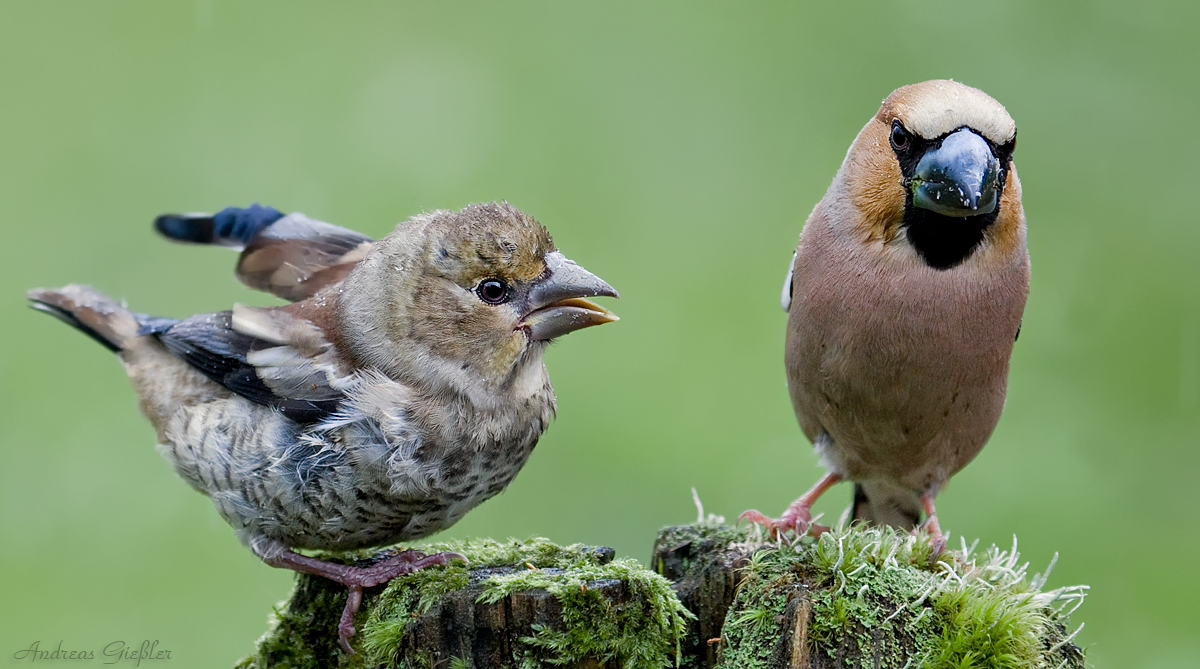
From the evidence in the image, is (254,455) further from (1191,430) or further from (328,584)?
(1191,430)

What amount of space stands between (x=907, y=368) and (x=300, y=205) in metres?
5.51

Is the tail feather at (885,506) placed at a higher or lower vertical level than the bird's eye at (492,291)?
lower

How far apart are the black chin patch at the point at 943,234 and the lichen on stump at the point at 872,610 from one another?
104 cm

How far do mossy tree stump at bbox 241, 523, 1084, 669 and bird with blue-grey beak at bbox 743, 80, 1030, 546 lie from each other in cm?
51

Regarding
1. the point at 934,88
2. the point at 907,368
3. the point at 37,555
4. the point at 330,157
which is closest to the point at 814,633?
the point at 907,368

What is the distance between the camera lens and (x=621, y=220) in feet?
30.9

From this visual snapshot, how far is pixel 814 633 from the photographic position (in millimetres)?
3740

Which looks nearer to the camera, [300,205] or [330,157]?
[300,205]

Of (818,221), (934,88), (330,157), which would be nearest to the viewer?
(934,88)

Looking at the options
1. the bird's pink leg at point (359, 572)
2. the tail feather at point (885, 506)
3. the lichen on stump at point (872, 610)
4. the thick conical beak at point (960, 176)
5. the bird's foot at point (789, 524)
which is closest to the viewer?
the lichen on stump at point (872, 610)

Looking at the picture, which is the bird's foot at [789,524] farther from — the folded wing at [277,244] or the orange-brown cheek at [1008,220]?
the folded wing at [277,244]

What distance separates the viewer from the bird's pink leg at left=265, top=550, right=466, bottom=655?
4305 mm

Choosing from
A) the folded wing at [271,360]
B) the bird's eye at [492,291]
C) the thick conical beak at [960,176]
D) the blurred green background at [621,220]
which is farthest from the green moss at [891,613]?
the blurred green background at [621,220]

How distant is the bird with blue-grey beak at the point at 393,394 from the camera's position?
14.5ft
